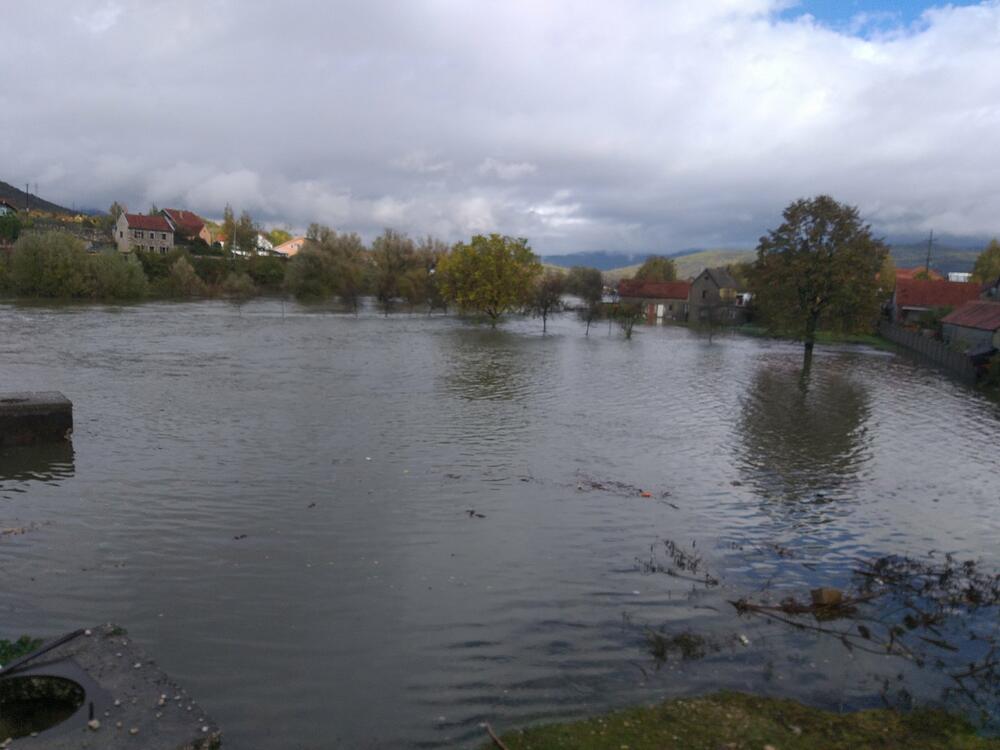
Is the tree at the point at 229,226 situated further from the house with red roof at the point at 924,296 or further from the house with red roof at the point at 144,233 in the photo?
the house with red roof at the point at 924,296

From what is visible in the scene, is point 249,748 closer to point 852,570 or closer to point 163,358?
point 852,570

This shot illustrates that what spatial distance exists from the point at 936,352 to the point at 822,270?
1086cm

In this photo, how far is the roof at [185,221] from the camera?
15200 cm

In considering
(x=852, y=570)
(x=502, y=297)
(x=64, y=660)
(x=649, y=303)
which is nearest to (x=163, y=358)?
(x=64, y=660)

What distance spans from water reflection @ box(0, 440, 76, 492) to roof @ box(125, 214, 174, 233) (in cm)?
13752

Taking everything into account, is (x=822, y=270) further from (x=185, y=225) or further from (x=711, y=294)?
(x=185, y=225)

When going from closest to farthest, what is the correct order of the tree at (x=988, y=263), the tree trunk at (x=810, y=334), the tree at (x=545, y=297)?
1. the tree trunk at (x=810, y=334)
2. the tree at (x=545, y=297)
3. the tree at (x=988, y=263)

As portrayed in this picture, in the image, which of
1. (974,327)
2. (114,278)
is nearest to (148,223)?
(114,278)

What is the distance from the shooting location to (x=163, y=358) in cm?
3712

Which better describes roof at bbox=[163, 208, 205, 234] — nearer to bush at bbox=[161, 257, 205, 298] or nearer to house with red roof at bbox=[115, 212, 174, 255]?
house with red roof at bbox=[115, 212, 174, 255]

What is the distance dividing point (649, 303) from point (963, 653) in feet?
343

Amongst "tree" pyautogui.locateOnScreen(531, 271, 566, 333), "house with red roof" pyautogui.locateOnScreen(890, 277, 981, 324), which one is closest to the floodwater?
"tree" pyautogui.locateOnScreen(531, 271, 566, 333)

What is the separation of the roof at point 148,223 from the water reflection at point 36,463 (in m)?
138

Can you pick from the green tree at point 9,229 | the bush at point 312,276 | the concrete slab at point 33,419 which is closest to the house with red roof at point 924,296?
the concrete slab at point 33,419
